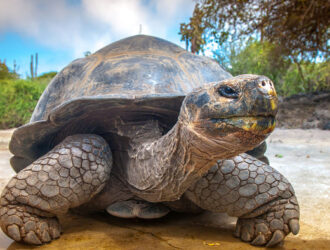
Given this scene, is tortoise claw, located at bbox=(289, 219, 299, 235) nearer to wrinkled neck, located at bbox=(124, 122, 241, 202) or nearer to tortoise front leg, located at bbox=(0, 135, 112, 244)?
wrinkled neck, located at bbox=(124, 122, 241, 202)

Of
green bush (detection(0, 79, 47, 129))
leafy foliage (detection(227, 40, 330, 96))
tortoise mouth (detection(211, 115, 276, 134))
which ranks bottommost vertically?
tortoise mouth (detection(211, 115, 276, 134))

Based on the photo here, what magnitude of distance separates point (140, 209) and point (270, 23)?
984 centimetres

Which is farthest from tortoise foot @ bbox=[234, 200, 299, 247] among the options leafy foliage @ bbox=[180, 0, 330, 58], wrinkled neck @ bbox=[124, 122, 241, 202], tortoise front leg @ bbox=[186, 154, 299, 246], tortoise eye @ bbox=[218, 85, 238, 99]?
leafy foliage @ bbox=[180, 0, 330, 58]

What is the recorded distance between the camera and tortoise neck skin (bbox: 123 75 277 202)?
3.48 ft

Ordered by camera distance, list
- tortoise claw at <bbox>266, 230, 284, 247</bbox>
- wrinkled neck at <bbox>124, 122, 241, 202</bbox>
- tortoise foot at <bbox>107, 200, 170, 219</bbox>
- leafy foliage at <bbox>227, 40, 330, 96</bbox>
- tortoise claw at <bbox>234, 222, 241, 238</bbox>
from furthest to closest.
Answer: leafy foliage at <bbox>227, 40, 330, 96</bbox>, tortoise foot at <bbox>107, 200, 170, 219</bbox>, tortoise claw at <bbox>234, 222, 241, 238</bbox>, tortoise claw at <bbox>266, 230, 284, 247</bbox>, wrinkled neck at <bbox>124, 122, 241, 202</bbox>

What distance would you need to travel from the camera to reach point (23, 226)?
1713mm

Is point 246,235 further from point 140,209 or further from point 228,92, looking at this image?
point 228,92

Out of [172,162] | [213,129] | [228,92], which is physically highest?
[228,92]

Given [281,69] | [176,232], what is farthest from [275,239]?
[281,69]

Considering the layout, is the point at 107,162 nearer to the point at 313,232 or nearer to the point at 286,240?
the point at 286,240

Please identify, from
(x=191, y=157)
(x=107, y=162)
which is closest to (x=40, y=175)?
(x=107, y=162)

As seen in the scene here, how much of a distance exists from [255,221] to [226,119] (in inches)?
37.8

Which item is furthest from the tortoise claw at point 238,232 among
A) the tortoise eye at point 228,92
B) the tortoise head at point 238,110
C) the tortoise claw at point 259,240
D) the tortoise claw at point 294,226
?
the tortoise eye at point 228,92

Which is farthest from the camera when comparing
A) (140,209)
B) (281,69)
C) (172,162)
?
(281,69)
